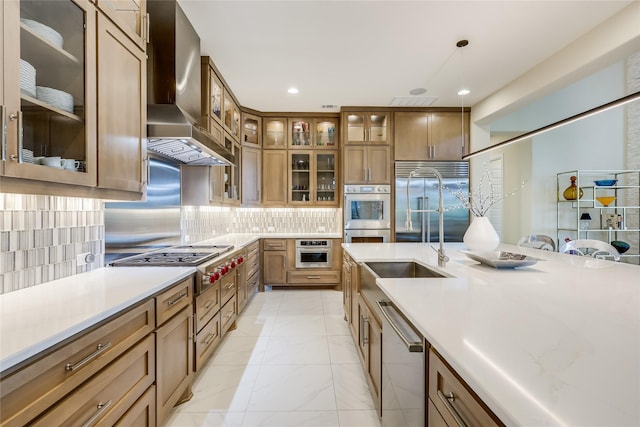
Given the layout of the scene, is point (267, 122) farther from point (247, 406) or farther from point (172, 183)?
point (247, 406)

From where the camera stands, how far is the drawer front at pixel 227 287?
8.36 feet

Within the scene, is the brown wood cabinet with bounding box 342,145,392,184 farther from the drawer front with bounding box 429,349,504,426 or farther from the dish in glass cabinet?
the drawer front with bounding box 429,349,504,426

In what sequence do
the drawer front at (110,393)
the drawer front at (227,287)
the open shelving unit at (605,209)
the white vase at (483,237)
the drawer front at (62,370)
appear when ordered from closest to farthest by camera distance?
the drawer front at (62,370) < the drawer front at (110,393) < the white vase at (483,237) < the drawer front at (227,287) < the open shelving unit at (605,209)

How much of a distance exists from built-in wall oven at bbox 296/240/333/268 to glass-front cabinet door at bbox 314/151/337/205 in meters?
0.75

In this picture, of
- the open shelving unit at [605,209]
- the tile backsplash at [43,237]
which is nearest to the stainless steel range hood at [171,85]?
the tile backsplash at [43,237]

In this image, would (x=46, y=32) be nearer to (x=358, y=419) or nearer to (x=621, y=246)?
(x=358, y=419)

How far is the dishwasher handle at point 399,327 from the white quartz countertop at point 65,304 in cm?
112

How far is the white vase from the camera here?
2.16 metres

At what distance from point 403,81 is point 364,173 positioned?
1398 millimetres

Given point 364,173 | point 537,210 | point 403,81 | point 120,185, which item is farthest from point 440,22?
point 537,210

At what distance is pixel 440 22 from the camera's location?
2.45m

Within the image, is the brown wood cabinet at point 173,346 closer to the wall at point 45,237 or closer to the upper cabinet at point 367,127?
the wall at point 45,237

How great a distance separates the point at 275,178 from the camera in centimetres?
476

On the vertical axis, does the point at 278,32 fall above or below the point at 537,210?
above
